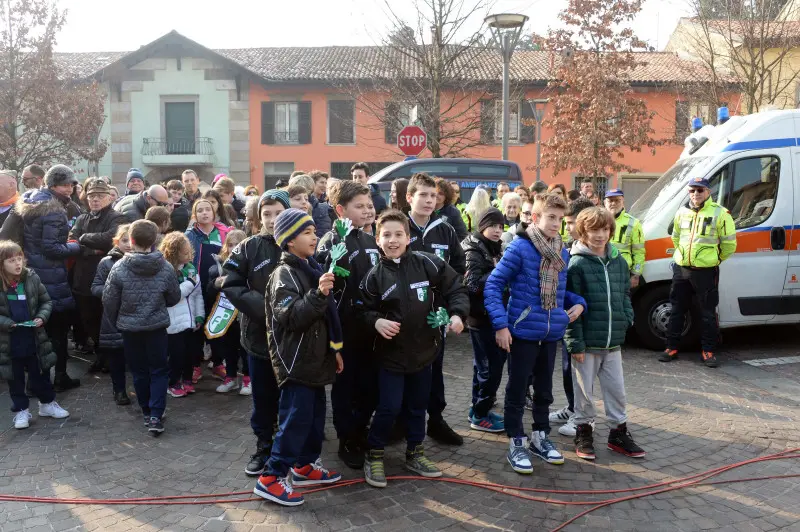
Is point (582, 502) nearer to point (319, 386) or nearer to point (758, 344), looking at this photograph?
point (319, 386)

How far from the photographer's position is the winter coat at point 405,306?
4367mm

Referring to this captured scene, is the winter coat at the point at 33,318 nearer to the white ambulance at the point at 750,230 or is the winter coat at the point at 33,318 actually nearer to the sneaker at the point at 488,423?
the sneaker at the point at 488,423

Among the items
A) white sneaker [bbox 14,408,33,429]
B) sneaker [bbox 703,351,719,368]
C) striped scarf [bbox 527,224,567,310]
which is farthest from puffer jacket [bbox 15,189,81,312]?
sneaker [bbox 703,351,719,368]

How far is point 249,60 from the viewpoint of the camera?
33.3m

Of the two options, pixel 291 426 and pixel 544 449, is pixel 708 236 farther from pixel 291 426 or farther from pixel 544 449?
pixel 291 426

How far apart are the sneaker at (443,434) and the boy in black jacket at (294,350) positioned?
131 centimetres

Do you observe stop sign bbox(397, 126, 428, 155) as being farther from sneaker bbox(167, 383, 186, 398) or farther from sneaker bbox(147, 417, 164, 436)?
sneaker bbox(147, 417, 164, 436)

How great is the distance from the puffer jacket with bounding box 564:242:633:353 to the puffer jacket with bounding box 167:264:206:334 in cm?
328

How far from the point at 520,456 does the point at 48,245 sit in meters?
4.64

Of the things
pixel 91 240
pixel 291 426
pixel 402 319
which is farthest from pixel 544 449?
pixel 91 240

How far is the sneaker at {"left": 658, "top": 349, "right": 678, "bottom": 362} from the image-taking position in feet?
25.4

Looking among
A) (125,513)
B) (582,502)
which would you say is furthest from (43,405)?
(582,502)

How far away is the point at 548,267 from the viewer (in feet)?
15.4

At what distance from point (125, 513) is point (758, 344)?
7579 mm
